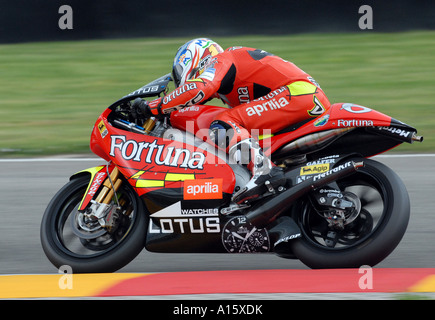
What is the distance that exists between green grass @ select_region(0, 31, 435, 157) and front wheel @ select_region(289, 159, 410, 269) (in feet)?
15.8

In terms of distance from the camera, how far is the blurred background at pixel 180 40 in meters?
12.1

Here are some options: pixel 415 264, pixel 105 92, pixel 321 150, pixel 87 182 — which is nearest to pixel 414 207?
pixel 415 264

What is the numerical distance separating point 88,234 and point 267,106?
141cm

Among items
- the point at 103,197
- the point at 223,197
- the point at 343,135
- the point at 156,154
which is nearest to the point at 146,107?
the point at 156,154

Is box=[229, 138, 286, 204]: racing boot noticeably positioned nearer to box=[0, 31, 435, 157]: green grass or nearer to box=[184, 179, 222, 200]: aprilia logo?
box=[184, 179, 222, 200]: aprilia logo

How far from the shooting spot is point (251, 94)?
199 inches

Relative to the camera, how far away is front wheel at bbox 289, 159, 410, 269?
14.5ft

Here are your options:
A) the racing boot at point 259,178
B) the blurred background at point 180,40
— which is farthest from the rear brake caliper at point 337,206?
the blurred background at point 180,40

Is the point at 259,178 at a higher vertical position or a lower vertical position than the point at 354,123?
lower

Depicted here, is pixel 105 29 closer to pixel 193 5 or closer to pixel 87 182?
pixel 193 5

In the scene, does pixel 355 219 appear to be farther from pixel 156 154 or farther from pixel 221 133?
pixel 156 154

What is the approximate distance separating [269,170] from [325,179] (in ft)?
1.13

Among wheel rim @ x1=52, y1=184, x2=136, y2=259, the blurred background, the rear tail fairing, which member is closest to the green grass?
the blurred background

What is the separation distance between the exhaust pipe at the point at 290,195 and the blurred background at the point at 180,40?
7.04 m
